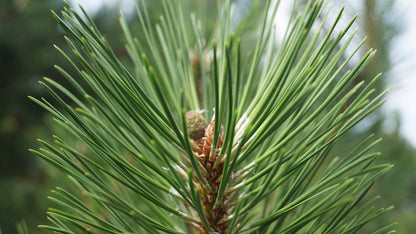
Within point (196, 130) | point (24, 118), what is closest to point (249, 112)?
point (196, 130)

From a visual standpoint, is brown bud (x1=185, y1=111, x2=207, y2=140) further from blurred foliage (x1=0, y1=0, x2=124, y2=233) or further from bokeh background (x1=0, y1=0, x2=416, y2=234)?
blurred foliage (x1=0, y1=0, x2=124, y2=233)

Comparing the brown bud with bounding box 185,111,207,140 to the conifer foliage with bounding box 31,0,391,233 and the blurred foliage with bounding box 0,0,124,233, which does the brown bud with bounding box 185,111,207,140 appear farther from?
the blurred foliage with bounding box 0,0,124,233

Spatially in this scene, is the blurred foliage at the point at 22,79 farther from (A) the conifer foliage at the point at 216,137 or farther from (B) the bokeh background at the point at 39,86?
(A) the conifer foliage at the point at 216,137

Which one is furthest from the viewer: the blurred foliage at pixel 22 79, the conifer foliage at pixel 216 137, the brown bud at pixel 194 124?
the blurred foliage at pixel 22 79

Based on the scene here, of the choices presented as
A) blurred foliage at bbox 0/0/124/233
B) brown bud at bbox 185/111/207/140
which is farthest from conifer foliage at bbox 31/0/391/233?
blurred foliage at bbox 0/0/124/233

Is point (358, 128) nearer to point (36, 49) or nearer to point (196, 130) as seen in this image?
point (196, 130)

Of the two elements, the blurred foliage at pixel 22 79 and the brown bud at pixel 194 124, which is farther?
the blurred foliage at pixel 22 79

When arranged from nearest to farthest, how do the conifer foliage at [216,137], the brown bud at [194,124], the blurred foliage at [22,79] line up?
1. the conifer foliage at [216,137]
2. the brown bud at [194,124]
3. the blurred foliage at [22,79]

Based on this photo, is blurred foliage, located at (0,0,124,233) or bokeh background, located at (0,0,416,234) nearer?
bokeh background, located at (0,0,416,234)

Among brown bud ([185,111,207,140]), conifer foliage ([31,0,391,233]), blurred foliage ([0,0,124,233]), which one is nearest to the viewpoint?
conifer foliage ([31,0,391,233])

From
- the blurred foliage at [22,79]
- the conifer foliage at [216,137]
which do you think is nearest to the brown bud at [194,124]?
the conifer foliage at [216,137]

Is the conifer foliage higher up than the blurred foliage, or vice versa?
the blurred foliage

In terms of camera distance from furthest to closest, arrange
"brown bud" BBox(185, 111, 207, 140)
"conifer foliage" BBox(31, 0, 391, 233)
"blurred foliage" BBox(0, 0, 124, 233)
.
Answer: "blurred foliage" BBox(0, 0, 124, 233), "brown bud" BBox(185, 111, 207, 140), "conifer foliage" BBox(31, 0, 391, 233)
